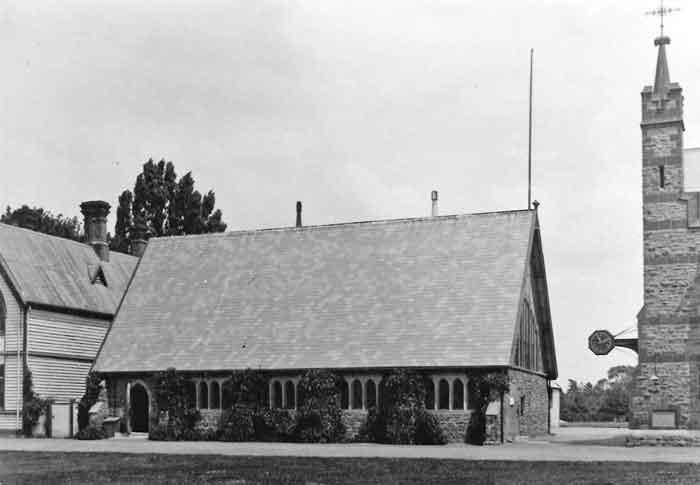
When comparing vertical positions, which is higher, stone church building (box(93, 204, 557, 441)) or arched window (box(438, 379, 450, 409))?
stone church building (box(93, 204, 557, 441))

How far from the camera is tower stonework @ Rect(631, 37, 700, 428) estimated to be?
3491 cm

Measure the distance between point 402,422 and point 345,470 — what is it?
40.7ft

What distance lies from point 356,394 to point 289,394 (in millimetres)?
2733

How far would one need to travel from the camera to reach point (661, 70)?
36.8 meters

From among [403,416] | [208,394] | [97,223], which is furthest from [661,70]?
[97,223]

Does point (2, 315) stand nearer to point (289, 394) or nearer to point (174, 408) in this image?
point (174, 408)

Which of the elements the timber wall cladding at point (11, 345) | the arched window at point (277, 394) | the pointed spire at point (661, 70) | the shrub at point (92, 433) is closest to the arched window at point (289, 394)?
the arched window at point (277, 394)

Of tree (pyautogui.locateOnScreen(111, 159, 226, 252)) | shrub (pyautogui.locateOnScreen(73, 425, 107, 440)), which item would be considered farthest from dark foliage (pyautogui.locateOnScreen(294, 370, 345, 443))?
tree (pyautogui.locateOnScreen(111, 159, 226, 252))

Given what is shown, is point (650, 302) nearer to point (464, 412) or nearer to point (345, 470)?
point (464, 412)

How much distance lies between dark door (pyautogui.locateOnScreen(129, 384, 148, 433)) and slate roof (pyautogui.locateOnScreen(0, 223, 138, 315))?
579 cm

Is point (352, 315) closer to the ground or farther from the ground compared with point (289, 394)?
farther from the ground

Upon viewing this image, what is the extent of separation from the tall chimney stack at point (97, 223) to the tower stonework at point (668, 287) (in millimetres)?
27642

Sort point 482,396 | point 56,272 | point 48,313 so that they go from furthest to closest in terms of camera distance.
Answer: point 56,272 → point 48,313 → point 482,396

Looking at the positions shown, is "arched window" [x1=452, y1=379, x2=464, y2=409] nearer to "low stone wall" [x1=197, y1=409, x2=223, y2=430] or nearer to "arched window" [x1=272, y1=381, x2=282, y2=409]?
"arched window" [x1=272, y1=381, x2=282, y2=409]
